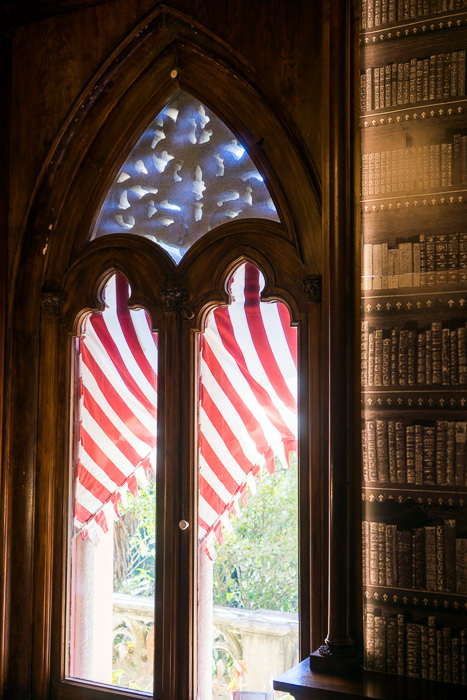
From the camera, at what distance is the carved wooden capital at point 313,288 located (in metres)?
2.75

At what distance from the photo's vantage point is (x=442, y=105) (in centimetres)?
234

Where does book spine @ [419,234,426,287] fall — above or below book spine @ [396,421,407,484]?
above

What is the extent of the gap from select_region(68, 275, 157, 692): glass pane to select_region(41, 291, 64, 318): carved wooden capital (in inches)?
5.8

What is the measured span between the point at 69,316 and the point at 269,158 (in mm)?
1088

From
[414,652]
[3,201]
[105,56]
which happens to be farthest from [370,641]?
[105,56]

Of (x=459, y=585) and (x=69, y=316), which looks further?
(x=69, y=316)

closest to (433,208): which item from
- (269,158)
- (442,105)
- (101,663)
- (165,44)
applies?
(442,105)

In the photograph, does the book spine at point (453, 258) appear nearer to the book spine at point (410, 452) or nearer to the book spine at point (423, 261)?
the book spine at point (423, 261)

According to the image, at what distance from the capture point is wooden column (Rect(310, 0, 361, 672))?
7.50 feet

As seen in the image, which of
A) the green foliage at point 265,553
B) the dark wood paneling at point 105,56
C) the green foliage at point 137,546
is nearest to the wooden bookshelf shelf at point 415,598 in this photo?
the green foliage at point 265,553

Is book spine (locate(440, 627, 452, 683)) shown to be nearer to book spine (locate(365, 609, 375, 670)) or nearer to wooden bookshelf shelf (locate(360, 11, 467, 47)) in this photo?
book spine (locate(365, 609, 375, 670))

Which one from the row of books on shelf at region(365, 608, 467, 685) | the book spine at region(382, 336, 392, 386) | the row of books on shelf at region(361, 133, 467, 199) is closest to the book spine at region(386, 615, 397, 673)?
the row of books on shelf at region(365, 608, 467, 685)

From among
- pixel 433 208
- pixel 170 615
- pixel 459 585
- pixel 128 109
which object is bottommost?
pixel 170 615

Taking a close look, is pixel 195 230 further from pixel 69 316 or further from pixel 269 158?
pixel 69 316
